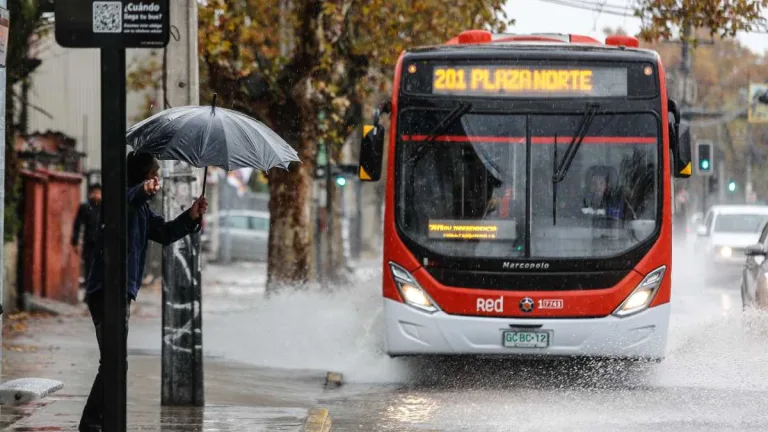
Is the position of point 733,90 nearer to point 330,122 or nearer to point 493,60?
point 330,122

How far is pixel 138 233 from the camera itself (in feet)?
28.3

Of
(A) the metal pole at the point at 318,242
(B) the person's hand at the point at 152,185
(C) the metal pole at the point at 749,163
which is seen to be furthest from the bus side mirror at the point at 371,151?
(C) the metal pole at the point at 749,163

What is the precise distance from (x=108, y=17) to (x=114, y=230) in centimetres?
96

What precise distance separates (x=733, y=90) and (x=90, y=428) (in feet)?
219

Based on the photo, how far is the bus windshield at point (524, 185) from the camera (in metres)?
12.9

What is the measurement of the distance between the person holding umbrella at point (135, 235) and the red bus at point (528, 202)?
13.6 ft

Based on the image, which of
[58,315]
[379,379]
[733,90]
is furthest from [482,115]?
[733,90]

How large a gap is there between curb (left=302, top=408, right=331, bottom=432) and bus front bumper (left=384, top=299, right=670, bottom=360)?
2.24 metres

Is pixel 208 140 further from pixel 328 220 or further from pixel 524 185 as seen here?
pixel 328 220

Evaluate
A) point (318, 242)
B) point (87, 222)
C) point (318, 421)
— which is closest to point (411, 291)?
point (318, 421)

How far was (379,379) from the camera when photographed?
46.1ft

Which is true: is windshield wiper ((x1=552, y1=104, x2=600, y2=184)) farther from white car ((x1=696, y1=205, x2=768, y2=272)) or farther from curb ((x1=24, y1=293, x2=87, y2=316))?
white car ((x1=696, y1=205, x2=768, y2=272))

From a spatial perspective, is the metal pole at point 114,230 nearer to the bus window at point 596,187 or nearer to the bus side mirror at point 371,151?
the bus side mirror at point 371,151

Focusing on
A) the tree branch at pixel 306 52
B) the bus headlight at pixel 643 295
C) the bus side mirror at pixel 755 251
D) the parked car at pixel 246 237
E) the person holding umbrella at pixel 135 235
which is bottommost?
the parked car at pixel 246 237
